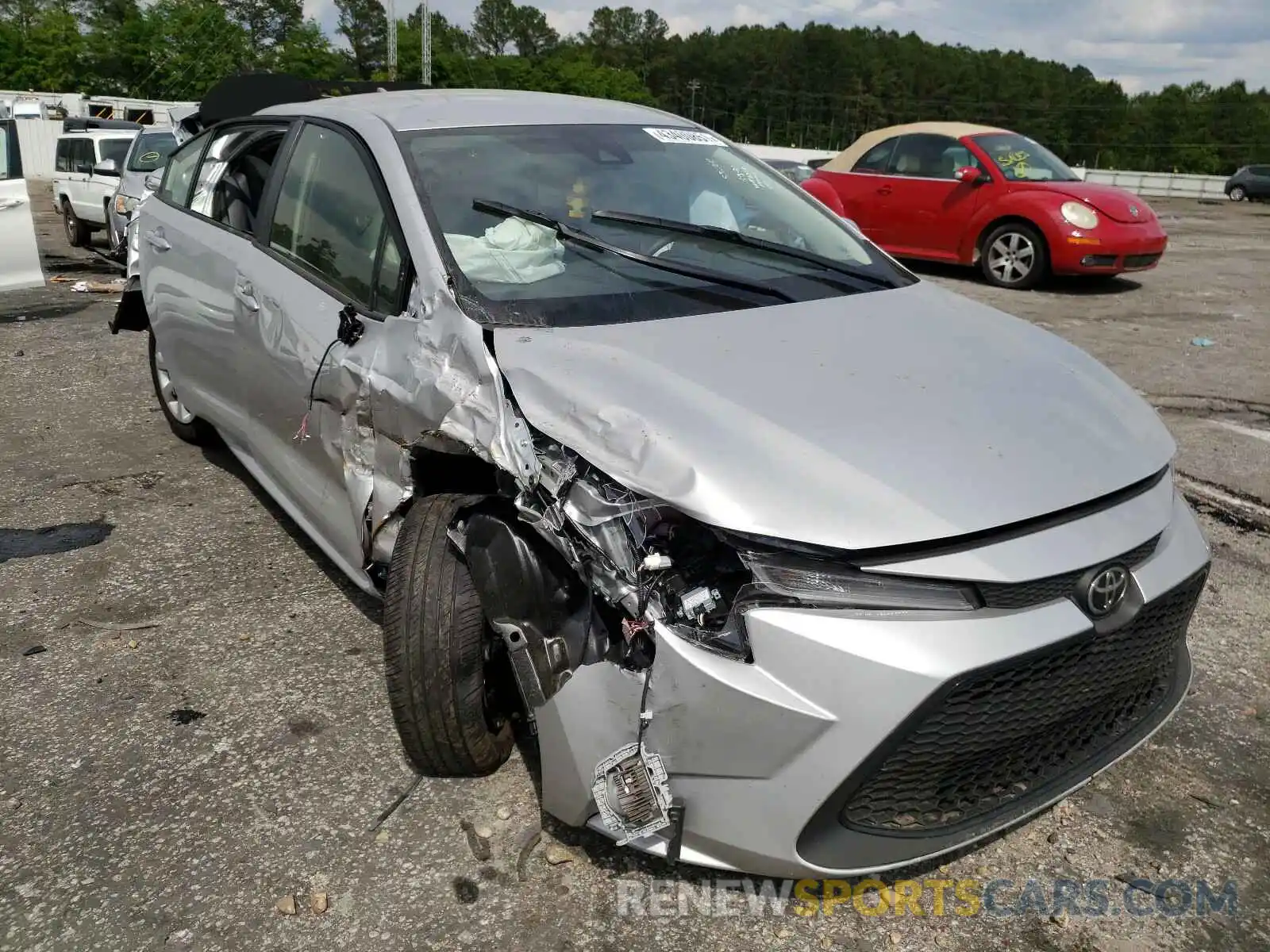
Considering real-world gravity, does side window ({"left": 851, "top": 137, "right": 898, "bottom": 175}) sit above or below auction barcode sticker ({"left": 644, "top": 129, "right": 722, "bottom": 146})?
below

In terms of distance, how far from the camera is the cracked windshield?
9.03 ft

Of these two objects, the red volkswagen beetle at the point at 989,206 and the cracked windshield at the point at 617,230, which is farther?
the red volkswagen beetle at the point at 989,206

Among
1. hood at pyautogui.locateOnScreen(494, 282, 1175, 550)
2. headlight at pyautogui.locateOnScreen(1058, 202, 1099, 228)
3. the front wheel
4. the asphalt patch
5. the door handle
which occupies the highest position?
hood at pyautogui.locateOnScreen(494, 282, 1175, 550)

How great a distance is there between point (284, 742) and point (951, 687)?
6.13 feet

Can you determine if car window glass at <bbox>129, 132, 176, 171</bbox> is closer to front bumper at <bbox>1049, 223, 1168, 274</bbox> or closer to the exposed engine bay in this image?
front bumper at <bbox>1049, 223, 1168, 274</bbox>

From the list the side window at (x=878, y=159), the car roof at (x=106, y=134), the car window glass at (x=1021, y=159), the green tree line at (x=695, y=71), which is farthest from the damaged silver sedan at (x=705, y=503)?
the green tree line at (x=695, y=71)

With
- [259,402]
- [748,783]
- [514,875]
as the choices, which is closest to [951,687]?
[748,783]

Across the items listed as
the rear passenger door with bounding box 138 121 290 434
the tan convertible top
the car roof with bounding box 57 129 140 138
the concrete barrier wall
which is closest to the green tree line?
the concrete barrier wall

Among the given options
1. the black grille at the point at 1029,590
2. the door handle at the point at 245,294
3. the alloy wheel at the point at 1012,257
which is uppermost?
the door handle at the point at 245,294

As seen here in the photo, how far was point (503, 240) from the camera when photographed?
2.87 metres

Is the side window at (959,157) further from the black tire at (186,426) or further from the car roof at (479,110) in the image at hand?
the black tire at (186,426)

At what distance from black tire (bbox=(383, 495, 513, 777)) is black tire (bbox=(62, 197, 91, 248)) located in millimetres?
13098

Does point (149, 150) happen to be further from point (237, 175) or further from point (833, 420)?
point (833, 420)

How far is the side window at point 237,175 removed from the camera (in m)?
3.92
